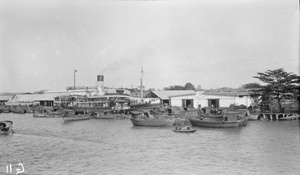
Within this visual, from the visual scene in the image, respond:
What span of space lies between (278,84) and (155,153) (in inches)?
1109

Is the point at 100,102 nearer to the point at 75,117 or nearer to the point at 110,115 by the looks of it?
the point at 110,115

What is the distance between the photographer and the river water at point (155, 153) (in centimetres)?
1597

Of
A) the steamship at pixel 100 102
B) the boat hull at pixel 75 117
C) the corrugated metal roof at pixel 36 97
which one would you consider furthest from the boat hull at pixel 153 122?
the corrugated metal roof at pixel 36 97

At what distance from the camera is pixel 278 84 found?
4191 cm

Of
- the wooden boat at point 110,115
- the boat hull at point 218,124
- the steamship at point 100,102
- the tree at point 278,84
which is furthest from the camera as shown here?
the steamship at point 100,102

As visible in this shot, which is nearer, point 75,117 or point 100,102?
point 75,117

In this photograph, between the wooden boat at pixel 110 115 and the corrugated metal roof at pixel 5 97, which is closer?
the wooden boat at pixel 110 115

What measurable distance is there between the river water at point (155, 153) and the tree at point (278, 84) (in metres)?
14.7

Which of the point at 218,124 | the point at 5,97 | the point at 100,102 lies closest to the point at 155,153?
the point at 218,124

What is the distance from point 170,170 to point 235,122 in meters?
18.4

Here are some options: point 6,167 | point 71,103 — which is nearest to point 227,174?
point 6,167

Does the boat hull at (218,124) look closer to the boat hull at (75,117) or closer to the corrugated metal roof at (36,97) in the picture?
the boat hull at (75,117)

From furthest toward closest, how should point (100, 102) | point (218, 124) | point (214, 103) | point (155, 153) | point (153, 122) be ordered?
1. point (100, 102)
2. point (214, 103)
3. point (153, 122)
4. point (218, 124)
5. point (155, 153)

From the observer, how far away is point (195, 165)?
54.5ft
